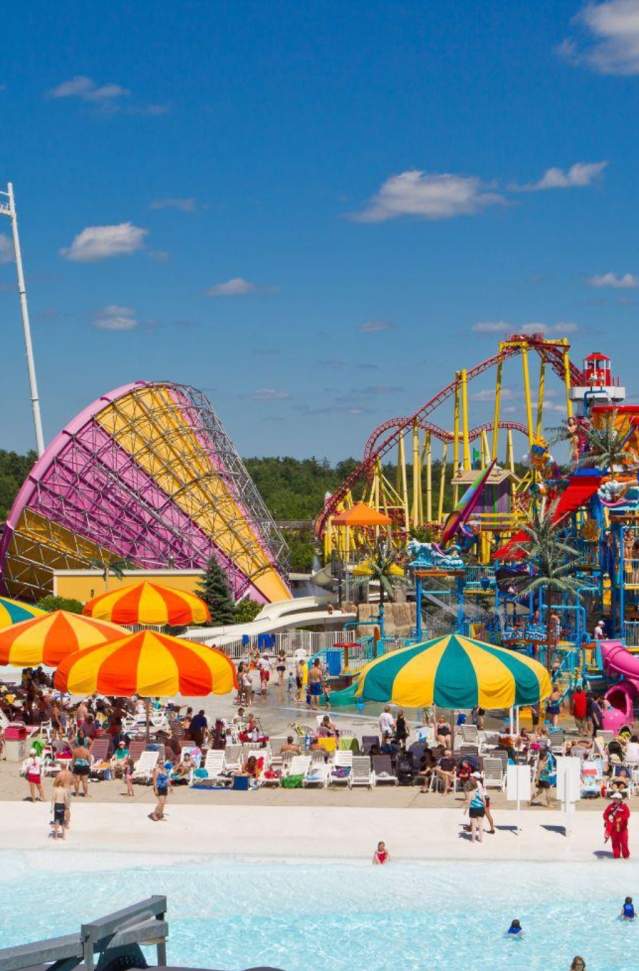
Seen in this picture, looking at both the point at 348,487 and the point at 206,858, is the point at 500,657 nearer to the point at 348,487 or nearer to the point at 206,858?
the point at 206,858

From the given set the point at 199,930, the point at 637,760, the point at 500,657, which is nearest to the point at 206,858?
the point at 199,930

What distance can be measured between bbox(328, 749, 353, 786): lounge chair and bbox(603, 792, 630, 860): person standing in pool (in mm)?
5195

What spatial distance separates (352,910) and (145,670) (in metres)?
6.60

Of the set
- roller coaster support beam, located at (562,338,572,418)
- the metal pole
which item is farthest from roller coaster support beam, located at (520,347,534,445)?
the metal pole

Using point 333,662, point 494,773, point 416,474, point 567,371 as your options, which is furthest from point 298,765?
point 416,474

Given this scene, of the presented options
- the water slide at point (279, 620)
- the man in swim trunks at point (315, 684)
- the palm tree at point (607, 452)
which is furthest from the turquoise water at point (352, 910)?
the water slide at point (279, 620)

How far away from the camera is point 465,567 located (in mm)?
Result: 36719

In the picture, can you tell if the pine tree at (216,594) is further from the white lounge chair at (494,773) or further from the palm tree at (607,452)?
the white lounge chair at (494,773)

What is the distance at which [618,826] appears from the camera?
16969mm

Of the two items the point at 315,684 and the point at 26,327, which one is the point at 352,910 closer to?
the point at 315,684

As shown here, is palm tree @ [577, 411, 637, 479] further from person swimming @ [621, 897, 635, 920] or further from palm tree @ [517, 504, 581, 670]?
person swimming @ [621, 897, 635, 920]

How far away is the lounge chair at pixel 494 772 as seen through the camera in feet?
68.7

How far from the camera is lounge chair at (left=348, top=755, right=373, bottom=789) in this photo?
69.7 feet

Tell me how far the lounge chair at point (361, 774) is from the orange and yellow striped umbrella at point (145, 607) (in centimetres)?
802
